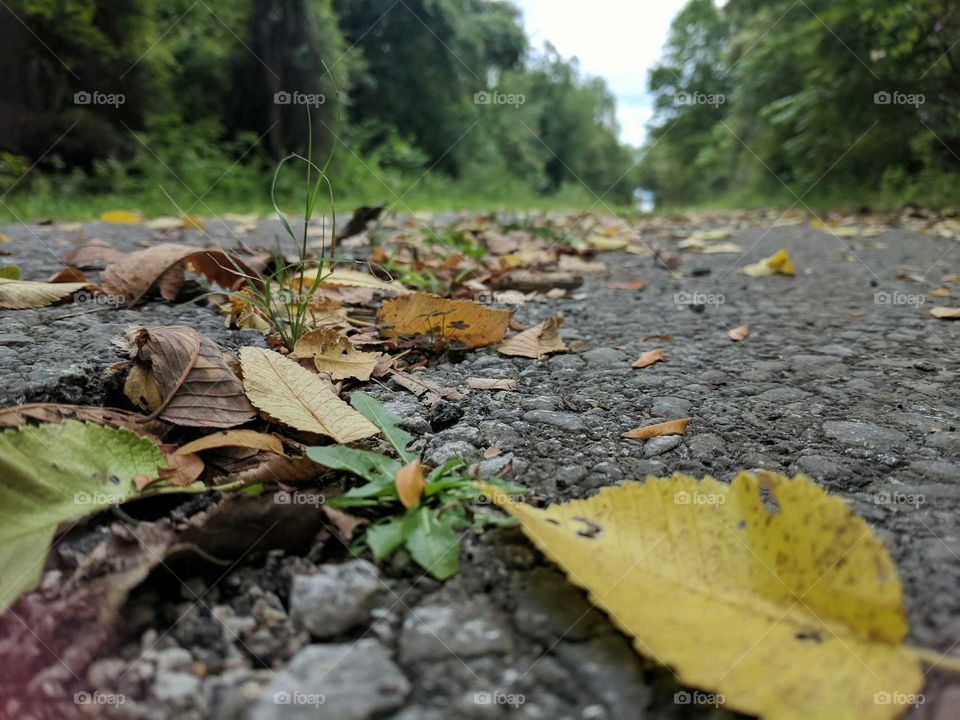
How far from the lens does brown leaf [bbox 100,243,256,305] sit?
5.54 feet

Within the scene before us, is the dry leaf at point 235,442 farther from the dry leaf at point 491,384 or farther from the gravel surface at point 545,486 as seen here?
the dry leaf at point 491,384

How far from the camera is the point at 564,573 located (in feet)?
2.44

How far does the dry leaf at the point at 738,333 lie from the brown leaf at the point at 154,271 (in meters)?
1.35

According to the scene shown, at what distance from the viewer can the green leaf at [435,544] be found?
0.74 meters

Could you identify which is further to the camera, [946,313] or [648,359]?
[946,313]

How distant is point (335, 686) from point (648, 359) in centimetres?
117

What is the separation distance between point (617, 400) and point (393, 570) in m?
0.70

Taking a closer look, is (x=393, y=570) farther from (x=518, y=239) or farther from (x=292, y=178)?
(x=292, y=178)

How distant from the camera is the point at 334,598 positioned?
70cm

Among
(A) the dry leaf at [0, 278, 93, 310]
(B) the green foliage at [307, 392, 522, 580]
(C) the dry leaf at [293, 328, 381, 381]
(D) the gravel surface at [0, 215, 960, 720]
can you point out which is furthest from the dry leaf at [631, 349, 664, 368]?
(A) the dry leaf at [0, 278, 93, 310]

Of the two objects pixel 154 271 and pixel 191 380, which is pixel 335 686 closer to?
pixel 191 380

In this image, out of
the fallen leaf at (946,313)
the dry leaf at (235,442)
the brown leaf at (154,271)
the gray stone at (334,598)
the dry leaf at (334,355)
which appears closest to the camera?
the gray stone at (334,598)

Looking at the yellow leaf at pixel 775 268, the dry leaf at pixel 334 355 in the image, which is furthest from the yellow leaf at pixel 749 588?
the yellow leaf at pixel 775 268

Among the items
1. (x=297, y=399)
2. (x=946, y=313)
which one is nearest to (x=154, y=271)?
(x=297, y=399)
